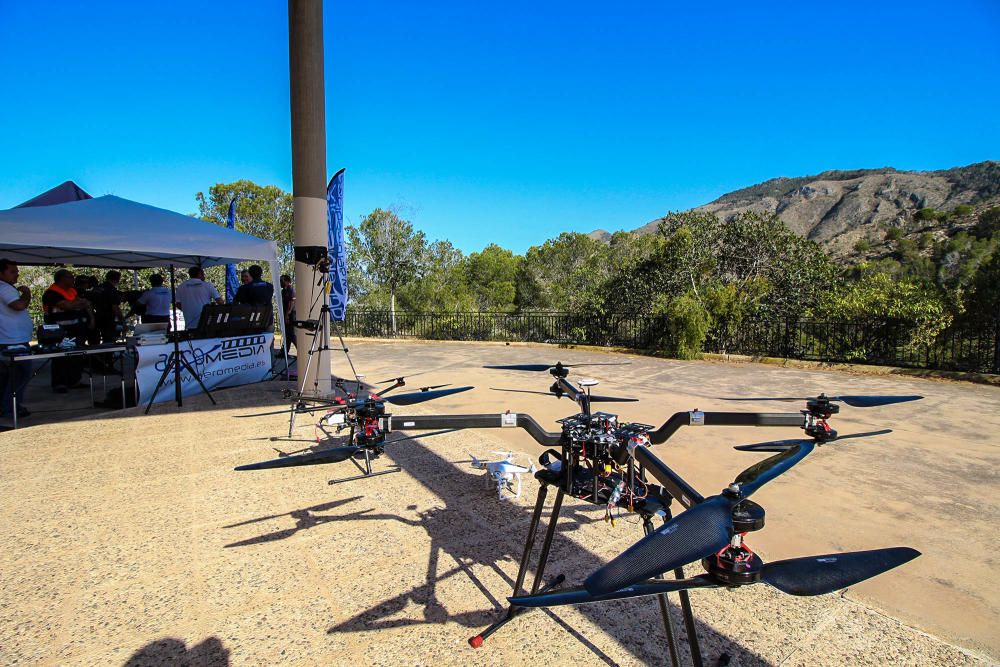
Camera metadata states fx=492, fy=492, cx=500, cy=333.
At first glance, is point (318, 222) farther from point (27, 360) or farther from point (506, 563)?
point (506, 563)

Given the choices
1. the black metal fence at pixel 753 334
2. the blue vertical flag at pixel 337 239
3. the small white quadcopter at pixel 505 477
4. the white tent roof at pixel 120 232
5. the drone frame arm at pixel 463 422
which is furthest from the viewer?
the black metal fence at pixel 753 334

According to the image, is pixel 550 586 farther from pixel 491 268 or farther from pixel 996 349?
pixel 491 268

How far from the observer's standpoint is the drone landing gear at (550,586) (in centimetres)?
186

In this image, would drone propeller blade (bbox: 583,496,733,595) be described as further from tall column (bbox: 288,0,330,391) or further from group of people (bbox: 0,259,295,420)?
group of people (bbox: 0,259,295,420)

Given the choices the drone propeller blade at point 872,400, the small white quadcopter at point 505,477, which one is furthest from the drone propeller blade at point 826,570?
the small white quadcopter at point 505,477

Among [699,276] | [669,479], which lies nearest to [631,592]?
[669,479]

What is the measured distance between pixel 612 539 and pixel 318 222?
22.2 feet

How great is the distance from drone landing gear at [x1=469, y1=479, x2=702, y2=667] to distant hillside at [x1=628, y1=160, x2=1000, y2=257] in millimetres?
49552

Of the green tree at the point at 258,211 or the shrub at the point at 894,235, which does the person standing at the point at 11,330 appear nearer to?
the green tree at the point at 258,211

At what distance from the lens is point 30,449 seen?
5594mm

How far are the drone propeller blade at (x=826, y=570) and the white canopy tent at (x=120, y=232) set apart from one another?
318 inches

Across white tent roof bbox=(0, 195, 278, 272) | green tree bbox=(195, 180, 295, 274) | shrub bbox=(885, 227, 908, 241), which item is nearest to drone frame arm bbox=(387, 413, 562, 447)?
white tent roof bbox=(0, 195, 278, 272)

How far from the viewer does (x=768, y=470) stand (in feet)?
4.96

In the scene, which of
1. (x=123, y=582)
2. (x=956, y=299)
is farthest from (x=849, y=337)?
(x=123, y=582)
